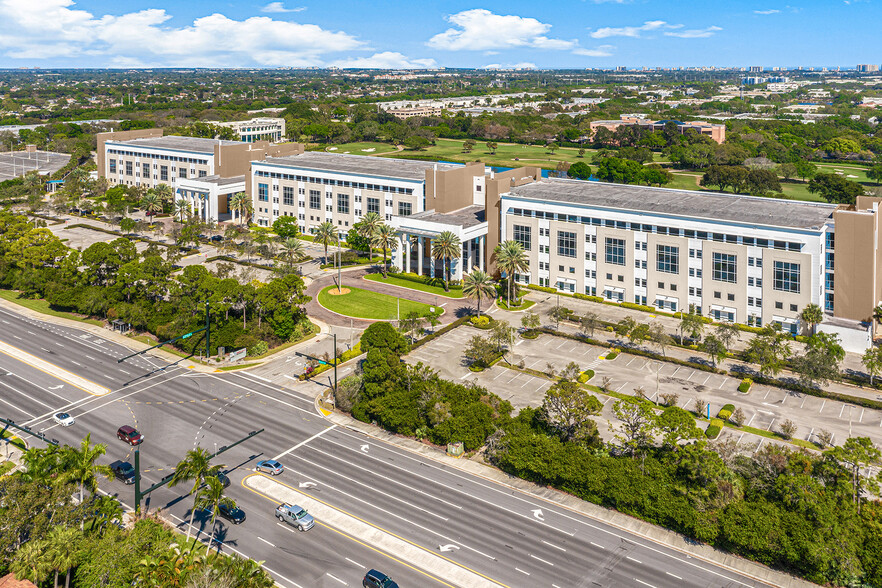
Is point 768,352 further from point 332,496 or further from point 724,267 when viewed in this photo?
Result: point 332,496

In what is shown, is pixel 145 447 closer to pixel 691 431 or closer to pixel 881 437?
pixel 691 431

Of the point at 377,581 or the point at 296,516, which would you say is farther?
the point at 296,516

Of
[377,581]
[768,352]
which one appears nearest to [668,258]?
[768,352]

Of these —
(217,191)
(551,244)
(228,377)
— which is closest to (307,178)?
(217,191)

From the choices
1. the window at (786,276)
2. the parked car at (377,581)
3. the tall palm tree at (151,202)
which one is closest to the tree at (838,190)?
the window at (786,276)

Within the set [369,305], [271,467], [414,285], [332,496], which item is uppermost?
[414,285]
